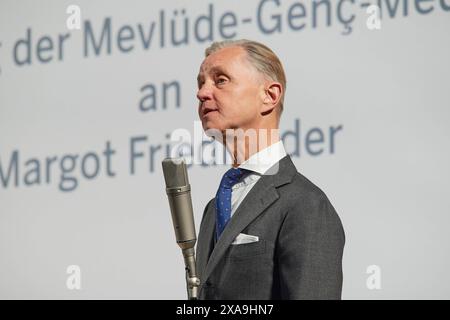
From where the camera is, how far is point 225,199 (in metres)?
1.97

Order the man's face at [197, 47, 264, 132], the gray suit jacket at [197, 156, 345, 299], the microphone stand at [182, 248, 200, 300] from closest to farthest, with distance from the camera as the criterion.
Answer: the microphone stand at [182, 248, 200, 300] < the gray suit jacket at [197, 156, 345, 299] < the man's face at [197, 47, 264, 132]

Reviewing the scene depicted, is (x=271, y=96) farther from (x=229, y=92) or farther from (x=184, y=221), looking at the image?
(x=184, y=221)

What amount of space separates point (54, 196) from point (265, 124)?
2.48 m

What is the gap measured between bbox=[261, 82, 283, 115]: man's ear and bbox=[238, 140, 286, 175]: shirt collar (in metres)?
0.09

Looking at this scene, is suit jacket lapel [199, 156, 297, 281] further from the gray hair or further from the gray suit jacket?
the gray hair

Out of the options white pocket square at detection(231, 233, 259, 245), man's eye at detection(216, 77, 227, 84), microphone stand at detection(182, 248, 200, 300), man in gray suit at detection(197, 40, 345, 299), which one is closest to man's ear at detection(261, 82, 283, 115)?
man in gray suit at detection(197, 40, 345, 299)

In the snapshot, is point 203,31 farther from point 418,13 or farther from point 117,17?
point 418,13

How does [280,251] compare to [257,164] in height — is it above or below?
below

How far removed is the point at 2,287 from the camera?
4309 mm

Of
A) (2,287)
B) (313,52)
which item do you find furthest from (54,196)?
(313,52)

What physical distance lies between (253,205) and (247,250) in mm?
115

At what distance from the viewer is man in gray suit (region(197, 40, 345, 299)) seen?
1.77m

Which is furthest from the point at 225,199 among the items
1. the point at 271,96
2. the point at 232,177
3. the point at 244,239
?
the point at 271,96
